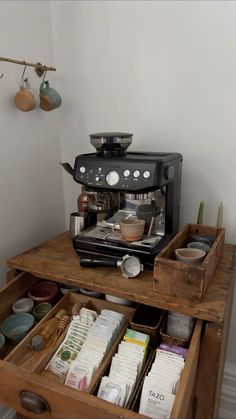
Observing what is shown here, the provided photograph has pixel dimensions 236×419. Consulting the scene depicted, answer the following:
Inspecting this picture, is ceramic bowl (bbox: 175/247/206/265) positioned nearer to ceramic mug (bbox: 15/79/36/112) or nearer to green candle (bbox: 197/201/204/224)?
green candle (bbox: 197/201/204/224)

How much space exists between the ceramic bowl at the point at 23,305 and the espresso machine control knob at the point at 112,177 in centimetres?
47

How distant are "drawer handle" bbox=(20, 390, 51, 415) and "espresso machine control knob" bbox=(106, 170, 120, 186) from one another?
534 mm

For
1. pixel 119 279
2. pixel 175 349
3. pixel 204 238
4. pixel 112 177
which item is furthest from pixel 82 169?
pixel 175 349

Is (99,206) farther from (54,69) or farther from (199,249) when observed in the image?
(54,69)

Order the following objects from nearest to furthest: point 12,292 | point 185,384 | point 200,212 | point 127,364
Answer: point 185,384, point 127,364, point 12,292, point 200,212

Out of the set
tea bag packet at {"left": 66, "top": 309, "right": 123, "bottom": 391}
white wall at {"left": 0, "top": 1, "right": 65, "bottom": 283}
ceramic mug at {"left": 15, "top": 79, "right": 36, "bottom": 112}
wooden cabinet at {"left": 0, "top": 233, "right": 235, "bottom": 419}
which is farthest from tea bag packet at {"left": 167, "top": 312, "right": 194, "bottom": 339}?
ceramic mug at {"left": 15, "top": 79, "right": 36, "bottom": 112}

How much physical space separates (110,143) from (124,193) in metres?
0.16

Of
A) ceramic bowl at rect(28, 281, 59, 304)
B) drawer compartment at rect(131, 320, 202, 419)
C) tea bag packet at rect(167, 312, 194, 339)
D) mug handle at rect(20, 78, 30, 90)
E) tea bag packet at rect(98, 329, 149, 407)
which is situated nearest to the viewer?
drawer compartment at rect(131, 320, 202, 419)

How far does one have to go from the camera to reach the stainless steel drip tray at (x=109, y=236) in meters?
0.88

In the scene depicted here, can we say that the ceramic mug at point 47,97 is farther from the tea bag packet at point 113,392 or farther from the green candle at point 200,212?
the tea bag packet at point 113,392

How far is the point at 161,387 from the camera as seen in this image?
25.2 inches

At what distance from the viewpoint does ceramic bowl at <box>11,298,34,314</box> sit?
91 cm

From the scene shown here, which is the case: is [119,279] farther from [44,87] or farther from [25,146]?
[44,87]

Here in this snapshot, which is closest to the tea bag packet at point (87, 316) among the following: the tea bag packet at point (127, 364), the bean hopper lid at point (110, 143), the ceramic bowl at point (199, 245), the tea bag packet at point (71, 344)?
the tea bag packet at point (71, 344)
